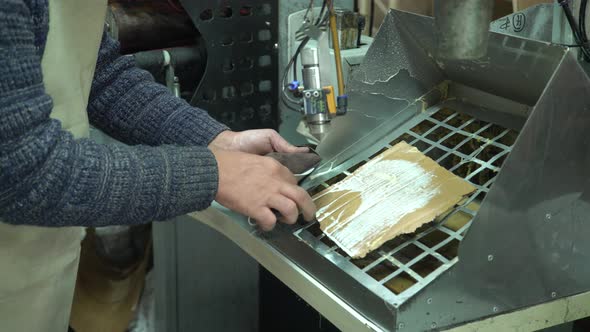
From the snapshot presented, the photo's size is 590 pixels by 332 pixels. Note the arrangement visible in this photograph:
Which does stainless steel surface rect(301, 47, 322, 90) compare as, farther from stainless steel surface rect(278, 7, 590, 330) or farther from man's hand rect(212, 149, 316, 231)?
man's hand rect(212, 149, 316, 231)

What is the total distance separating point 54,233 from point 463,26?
70cm

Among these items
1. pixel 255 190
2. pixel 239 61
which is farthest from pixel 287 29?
pixel 255 190

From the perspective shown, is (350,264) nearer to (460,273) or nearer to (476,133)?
(460,273)

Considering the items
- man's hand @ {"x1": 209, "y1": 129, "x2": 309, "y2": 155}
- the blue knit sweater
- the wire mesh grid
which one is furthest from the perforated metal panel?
the blue knit sweater

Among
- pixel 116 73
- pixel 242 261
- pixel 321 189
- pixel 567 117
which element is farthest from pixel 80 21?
pixel 242 261

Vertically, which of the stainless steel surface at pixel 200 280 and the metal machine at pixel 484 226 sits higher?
the metal machine at pixel 484 226

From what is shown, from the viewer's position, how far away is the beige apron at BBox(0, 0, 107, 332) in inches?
37.6

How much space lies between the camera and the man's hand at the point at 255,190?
94cm

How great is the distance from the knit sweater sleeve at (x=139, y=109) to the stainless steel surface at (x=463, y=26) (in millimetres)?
458

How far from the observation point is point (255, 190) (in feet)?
3.09

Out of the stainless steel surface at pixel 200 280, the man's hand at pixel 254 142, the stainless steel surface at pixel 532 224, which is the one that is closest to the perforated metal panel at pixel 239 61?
the stainless steel surface at pixel 200 280

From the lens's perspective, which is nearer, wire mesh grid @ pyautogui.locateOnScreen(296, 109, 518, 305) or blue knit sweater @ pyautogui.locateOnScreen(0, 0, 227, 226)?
blue knit sweater @ pyautogui.locateOnScreen(0, 0, 227, 226)

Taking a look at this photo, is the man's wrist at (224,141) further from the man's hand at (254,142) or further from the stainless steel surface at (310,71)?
the stainless steel surface at (310,71)

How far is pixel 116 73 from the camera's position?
1157 mm
